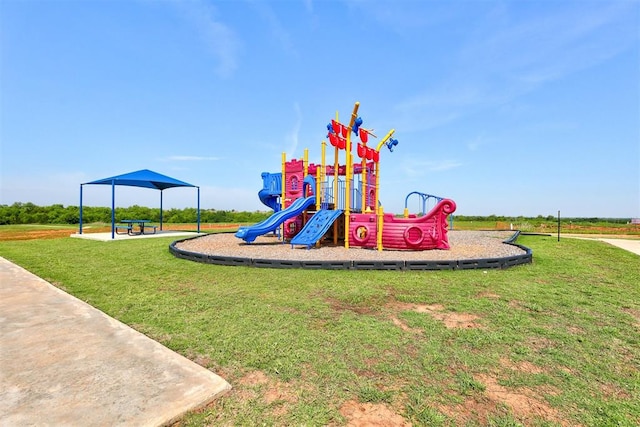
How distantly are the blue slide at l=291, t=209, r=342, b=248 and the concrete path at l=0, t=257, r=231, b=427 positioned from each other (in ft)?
23.4

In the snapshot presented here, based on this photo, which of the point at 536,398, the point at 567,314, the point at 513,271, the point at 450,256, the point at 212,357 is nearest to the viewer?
the point at 536,398

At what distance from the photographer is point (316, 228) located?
11234mm

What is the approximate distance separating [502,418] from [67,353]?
3.80 m

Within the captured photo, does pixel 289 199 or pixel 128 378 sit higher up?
pixel 289 199

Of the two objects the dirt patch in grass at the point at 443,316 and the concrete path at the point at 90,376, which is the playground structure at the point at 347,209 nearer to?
the dirt patch in grass at the point at 443,316

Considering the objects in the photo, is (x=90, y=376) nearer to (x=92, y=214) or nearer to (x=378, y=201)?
(x=378, y=201)

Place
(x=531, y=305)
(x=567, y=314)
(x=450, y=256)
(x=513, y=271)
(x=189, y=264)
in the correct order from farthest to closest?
(x=450, y=256), (x=189, y=264), (x=513, y=271), (x=531, y=305), (x=567, y=314)

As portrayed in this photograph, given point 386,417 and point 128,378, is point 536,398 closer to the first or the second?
point 386,417

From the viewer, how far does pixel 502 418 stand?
2.15 meters

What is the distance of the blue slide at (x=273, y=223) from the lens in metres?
11.8

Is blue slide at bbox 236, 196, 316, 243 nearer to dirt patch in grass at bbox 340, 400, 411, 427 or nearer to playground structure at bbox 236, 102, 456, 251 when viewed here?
playground structure at bbox 236, 102, 456, 251

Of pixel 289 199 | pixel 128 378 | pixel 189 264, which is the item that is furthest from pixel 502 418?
pixel 289 199

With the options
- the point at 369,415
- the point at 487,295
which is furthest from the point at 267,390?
the point at 487,295

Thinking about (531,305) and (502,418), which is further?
(531,305)
